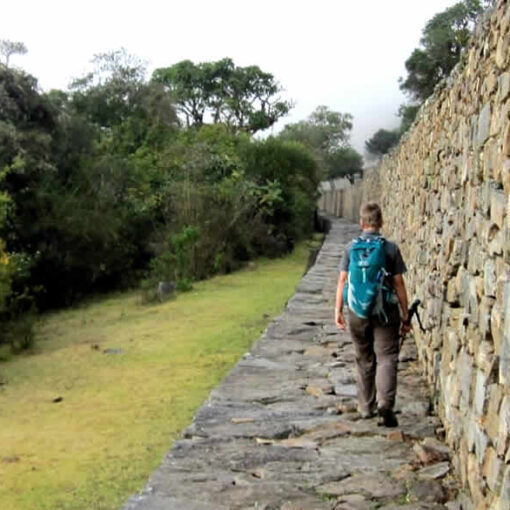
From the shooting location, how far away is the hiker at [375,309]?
15.9ft

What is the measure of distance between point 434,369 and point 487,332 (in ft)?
6.65

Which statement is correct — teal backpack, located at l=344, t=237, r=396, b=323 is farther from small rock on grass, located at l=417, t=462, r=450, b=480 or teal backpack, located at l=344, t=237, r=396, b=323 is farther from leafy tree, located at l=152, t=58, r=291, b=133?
leafy tree, located at l=152, t=58, r=291, b=133

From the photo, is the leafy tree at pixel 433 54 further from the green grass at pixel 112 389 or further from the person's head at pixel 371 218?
the person's head at pixel 371 218

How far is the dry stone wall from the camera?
3.08 metres

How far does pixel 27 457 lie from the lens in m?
5.72

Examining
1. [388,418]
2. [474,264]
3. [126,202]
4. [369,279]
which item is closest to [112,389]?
[388,418]

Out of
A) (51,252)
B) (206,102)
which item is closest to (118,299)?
(51,252)

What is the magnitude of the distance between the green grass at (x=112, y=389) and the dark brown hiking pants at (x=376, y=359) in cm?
149

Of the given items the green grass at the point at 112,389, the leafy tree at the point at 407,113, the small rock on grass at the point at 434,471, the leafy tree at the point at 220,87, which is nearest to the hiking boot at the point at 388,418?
the small rock on grass at the point at 434,471

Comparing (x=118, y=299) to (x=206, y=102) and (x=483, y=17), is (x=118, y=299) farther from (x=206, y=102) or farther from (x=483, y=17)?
(x=206, y=102)

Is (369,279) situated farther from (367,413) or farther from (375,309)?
(367,413)

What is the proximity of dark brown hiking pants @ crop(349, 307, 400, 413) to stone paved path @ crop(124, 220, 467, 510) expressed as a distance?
168mm

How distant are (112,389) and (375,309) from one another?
370 cm

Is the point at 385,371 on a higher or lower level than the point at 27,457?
higher
